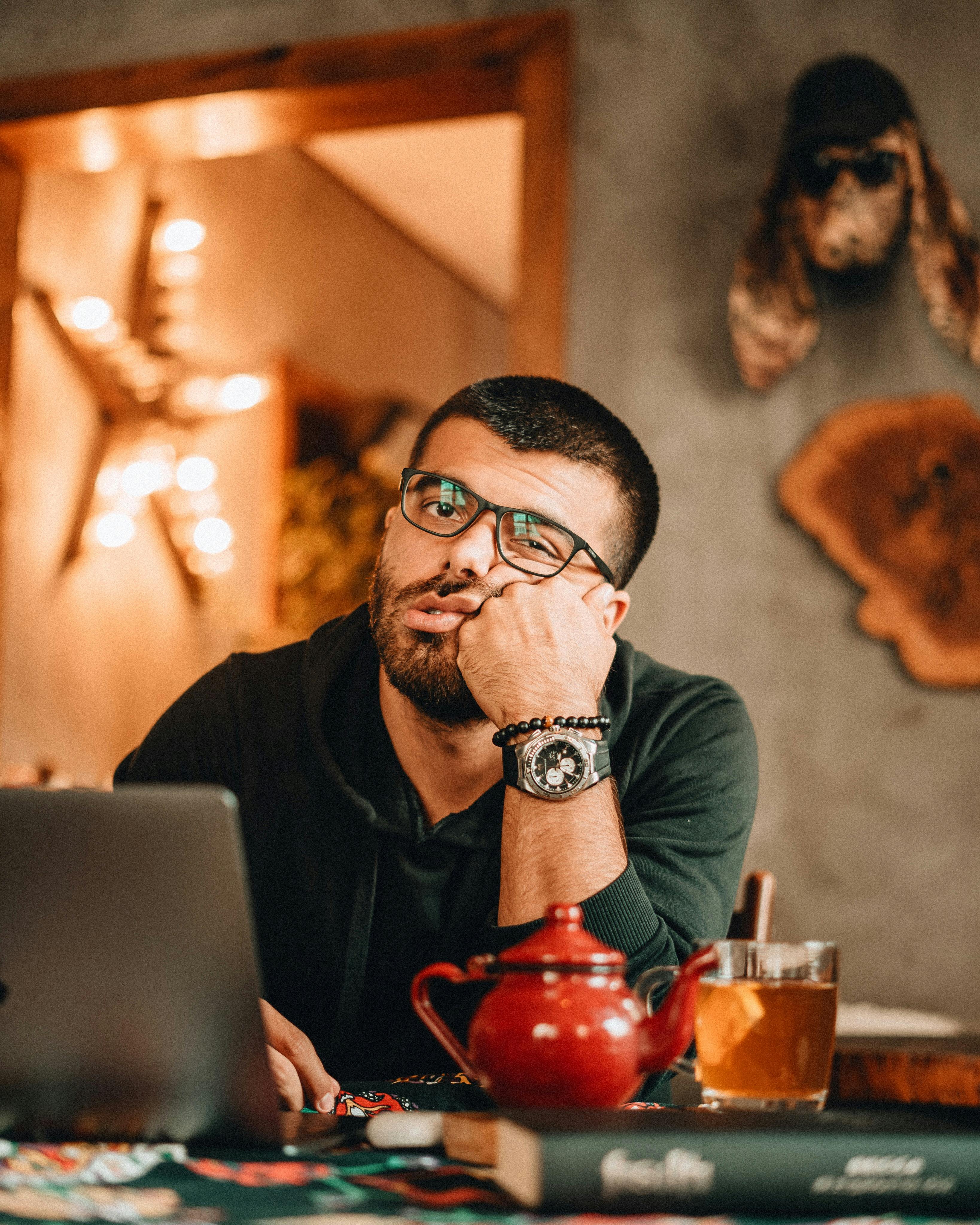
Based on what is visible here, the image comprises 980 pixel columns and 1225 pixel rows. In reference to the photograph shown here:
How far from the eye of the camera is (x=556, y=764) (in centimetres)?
107

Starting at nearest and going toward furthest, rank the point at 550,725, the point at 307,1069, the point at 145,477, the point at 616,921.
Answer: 1. the point at 307,1069
2. the point at 616,921
3. the point at 550,725
4. the point at 145,477

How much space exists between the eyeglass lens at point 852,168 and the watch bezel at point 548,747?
1.39 m

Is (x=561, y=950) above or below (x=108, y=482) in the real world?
below

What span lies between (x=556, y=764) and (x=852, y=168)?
1445 millimetres

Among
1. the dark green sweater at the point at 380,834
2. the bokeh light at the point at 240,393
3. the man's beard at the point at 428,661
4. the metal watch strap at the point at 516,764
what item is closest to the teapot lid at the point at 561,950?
the metal watch strap at the point at 516,764

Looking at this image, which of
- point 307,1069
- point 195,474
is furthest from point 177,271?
point 307,1069

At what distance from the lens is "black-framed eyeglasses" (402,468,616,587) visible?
1331 mm

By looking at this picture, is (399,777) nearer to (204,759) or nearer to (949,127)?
(204,759)

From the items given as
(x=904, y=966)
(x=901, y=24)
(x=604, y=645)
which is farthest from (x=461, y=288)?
(x=604, y=645)

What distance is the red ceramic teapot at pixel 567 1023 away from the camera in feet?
2.14

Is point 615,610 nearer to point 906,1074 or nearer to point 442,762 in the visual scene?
point 442,762

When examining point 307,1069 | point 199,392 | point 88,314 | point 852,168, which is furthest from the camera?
point 199,392

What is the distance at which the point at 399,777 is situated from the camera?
1366 mm

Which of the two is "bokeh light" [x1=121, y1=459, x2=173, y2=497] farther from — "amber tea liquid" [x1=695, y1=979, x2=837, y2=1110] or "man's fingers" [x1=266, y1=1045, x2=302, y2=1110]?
"amber tea liquid" [x1=695, y1=979, x2=837, y2=1110]
